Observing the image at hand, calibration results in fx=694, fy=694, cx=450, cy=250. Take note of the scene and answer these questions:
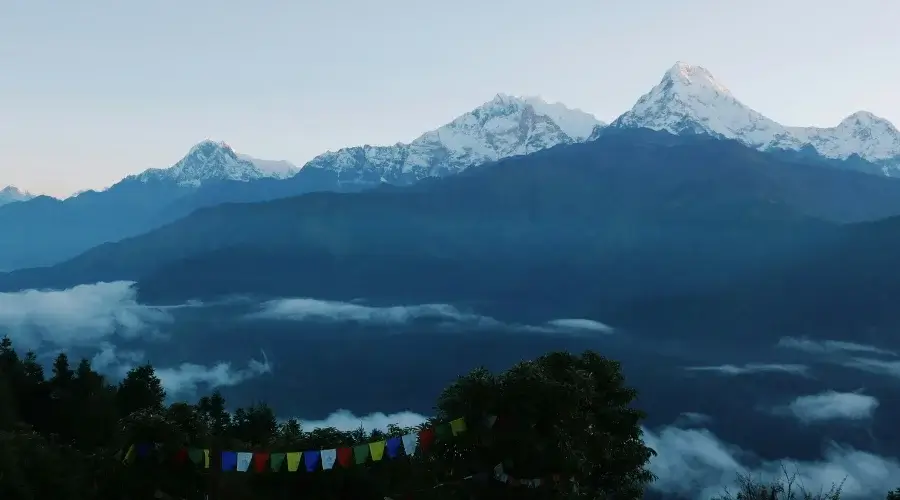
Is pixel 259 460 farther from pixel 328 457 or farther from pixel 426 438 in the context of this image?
pixel 426 438

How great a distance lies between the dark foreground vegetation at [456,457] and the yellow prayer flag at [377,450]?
1308 mm

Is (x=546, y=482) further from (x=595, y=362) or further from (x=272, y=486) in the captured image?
(x=272, y=486)

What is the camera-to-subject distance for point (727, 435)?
193000 millimetres

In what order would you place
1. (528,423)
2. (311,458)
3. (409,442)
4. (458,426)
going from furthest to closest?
1. (311,458)
2. (409,442)
3. (458,426)
4. (528,423)

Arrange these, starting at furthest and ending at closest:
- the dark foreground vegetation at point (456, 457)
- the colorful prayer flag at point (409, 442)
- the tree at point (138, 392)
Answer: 1. the tree at point (138, 392)
2. the colorful prayer flag at point (409, 442)
3. the dark foreground vegetation at point (456, 457)

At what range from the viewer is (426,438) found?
23656 mm

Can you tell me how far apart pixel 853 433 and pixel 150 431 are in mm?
208419

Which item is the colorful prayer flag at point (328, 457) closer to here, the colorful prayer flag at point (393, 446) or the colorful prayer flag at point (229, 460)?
the colorful prayer flag at point (393, 446)

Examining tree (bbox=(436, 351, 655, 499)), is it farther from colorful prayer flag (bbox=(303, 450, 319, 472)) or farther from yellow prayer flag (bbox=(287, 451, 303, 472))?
yellow prayer flag (bbox=(287, 451, 303, 472))

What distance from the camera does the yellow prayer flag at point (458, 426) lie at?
2294 centimetres

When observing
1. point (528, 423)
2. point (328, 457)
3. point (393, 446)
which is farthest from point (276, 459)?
point (528, 423)

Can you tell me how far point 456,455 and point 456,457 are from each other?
8 centimetres

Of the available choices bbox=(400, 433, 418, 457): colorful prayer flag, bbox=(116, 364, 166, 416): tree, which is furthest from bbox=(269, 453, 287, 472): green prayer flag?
bbox=(116, 364, 166, 416): tree

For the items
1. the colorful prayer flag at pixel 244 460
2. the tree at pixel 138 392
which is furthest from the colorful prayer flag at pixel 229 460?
the tree at pixel 138 392
